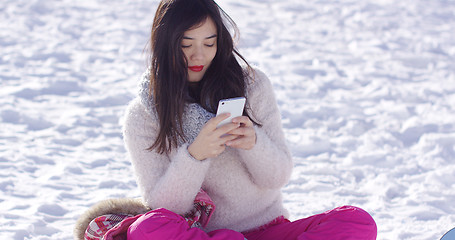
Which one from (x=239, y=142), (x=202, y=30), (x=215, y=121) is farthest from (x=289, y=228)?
(x=202, y=30)

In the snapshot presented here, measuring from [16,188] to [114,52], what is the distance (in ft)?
9.55

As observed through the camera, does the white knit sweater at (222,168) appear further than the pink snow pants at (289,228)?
Yes

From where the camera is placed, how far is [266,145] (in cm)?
201

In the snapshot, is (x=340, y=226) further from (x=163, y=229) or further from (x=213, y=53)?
(x=213, y=53)

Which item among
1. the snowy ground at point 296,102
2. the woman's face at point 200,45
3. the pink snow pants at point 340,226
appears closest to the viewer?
the pink snow pants at point 340,226

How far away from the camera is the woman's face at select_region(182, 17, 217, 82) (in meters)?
1.97

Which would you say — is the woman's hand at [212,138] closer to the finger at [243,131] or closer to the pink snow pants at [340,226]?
the finger at [243,131]

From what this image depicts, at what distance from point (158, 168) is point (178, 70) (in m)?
0.35

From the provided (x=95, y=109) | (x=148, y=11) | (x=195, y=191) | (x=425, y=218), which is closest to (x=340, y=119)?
(x=425, y=218)

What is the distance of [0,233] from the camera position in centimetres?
248

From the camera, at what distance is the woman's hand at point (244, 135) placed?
75.4 inches

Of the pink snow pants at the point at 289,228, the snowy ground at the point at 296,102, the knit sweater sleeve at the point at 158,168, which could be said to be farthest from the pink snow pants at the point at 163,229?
the snowy ground at the point at 296,102

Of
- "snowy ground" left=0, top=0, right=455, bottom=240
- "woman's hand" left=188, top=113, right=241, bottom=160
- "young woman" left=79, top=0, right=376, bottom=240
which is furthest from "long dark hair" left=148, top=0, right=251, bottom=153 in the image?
"snowy ground" left=0, top=0, right=455, bottom=240

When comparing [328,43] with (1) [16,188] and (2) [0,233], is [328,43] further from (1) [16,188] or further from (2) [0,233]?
(2) [0,233]
